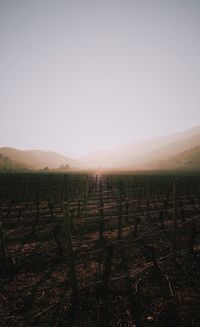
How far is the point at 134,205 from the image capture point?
1798cm

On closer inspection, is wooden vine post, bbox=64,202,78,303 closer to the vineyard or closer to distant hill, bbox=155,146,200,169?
the vineyard

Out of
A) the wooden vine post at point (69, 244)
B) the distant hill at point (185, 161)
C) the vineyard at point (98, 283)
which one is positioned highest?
the distant hill at point (185, 161)

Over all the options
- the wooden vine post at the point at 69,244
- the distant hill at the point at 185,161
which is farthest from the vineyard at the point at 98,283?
the distant hill at the point at 185,161

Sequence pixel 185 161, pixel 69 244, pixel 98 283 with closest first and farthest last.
→ pixel 69 244 < pixel 98 283 < pixel 185 161

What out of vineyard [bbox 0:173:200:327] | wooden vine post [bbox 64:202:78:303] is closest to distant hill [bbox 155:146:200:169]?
vineyard [bbox 0:173:200:327]

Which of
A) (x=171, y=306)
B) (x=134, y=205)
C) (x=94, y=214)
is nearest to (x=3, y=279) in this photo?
(x=171, y=306)

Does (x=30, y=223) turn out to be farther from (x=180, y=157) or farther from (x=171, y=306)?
(x=180, y=157)

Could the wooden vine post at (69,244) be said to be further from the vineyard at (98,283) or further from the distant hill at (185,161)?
the distant hill at (185,161)

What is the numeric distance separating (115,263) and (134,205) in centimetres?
1092

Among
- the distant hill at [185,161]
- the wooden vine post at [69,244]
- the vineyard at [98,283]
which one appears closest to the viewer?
the vineyard at [98,283]

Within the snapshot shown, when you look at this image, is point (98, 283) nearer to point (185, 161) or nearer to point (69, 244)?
point (69, 244)

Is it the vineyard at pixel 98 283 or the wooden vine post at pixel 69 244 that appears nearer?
the vineyard at pixel 98 283

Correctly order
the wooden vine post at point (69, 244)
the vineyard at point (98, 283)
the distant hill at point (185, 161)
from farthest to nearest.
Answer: the distant hill at point (185, 161)
the wooden vine post at point (69, 244)
the vineyard at point (98, 283)

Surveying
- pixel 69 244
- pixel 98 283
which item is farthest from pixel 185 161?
pixel 69 244
